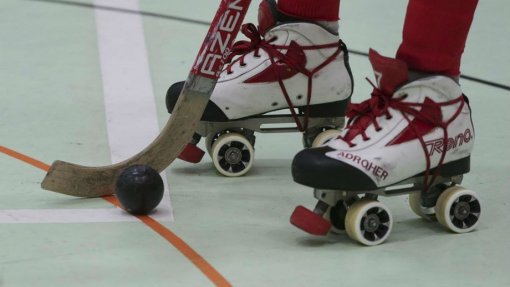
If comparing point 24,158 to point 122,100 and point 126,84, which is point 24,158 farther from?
point 126,84

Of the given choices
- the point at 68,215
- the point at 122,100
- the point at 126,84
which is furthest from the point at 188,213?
the point at 126,84

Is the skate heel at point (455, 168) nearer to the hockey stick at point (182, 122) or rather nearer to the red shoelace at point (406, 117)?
the red shoelace at point (406, 117)

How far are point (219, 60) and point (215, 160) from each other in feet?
1.11

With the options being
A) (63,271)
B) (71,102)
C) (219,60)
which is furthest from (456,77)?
(71,102)

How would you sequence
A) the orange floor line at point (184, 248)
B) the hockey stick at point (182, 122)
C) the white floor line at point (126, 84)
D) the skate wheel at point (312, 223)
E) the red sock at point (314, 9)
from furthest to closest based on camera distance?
the white floor line at point (126, 84) < the red sock at point (314, 9) < the hockey stick at point (182, 122) < the skate wheel at point (312, 223) < the orange floor line at point (184, 248)

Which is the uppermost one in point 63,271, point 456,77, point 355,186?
point 456,77

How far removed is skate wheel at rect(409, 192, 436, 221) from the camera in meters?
2.50

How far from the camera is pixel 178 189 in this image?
2.74 meters

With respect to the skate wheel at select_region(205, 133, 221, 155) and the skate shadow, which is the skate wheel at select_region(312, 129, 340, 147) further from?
the skate shadow

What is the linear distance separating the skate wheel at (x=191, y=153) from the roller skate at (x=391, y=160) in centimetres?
52

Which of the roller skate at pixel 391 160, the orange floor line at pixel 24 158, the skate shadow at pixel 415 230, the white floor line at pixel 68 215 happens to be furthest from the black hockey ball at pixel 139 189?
the skate shadow at pixel 415 230

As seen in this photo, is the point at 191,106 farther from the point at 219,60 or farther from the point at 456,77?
the point at 456,77

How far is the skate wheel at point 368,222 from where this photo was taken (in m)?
2.33

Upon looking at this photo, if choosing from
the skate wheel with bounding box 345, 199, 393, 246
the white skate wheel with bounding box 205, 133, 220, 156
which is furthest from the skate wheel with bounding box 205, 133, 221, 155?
the skate wheel with bounding box 345, 199, 393, 246
